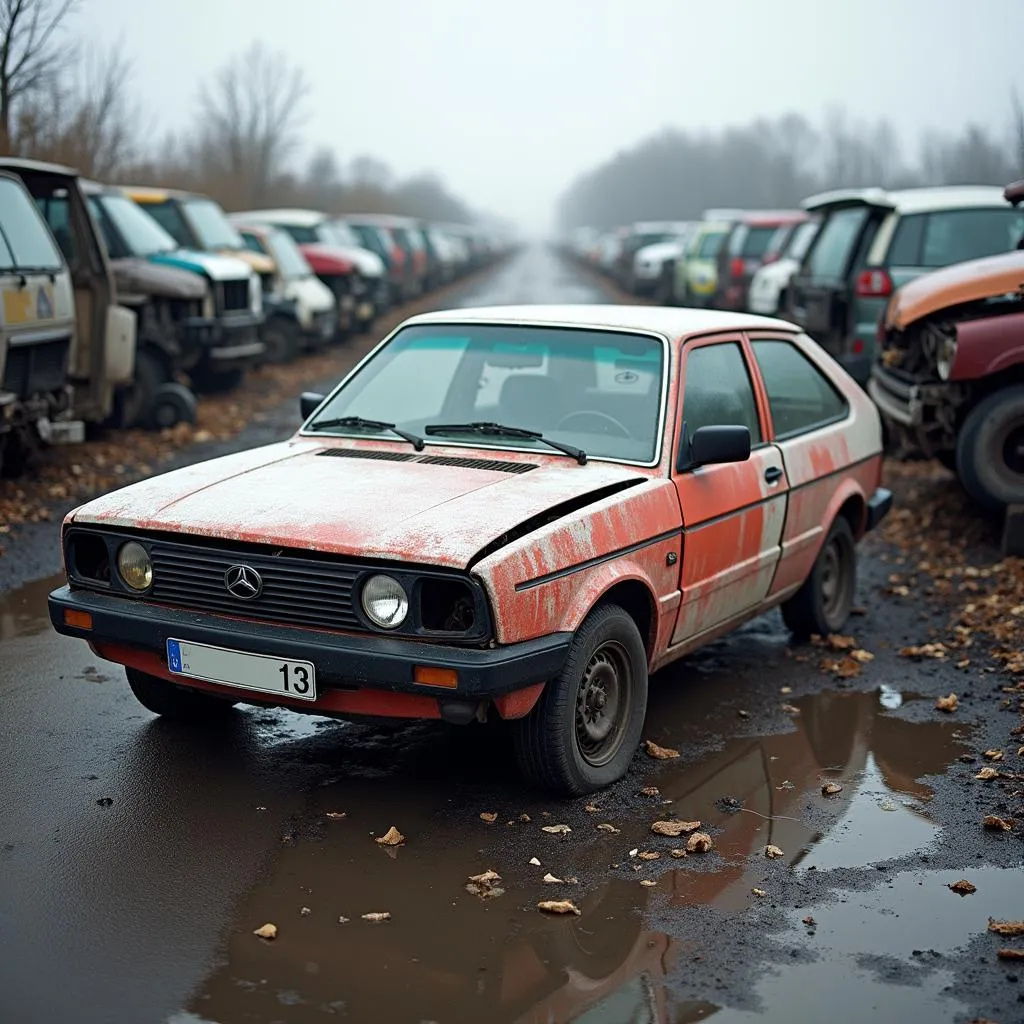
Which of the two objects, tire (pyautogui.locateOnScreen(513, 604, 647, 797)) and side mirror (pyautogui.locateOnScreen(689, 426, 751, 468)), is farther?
side mirror (pyautogui.locateOnScreen(689, 426, 751, 468))

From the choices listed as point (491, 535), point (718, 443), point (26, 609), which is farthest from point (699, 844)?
point (26, 609)

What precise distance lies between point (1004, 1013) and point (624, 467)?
2325 mm

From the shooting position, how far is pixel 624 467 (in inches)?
198

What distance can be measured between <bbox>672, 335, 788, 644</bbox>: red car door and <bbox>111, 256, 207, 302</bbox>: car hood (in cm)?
813

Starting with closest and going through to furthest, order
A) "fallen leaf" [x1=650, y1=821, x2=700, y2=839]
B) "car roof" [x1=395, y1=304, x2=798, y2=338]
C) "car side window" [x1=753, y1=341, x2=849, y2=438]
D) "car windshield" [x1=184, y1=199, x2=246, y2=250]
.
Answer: "fallen leaf" [x1=650, y1=821, x2=700, y2=839] → "car roof" [x1=395, y1=304, x2=798, y2=338] → "car side window" [x1=753, y1=341, x2=849, y2=438] → "car windshield" [x1=184, y1=199, x2=246, y2=250]

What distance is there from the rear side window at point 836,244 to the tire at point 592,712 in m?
7.66

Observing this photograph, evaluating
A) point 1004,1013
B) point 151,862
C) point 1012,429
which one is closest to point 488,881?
point 151,862

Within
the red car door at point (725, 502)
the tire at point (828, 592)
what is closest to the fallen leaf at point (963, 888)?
the red car door at point (725, 502)

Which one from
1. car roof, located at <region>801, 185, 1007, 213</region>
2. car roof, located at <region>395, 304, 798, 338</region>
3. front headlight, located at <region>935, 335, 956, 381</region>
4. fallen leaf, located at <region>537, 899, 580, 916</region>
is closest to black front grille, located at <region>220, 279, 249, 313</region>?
car roof, located at <region>801, 185, 1007, 213</region>

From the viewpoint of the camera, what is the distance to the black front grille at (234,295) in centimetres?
1426

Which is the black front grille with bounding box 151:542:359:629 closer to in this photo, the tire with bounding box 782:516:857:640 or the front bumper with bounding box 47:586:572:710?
the front bumper with bounding box 47:586:572:710

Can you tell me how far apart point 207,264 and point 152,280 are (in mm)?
1304

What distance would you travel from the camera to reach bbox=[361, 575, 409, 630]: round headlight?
4129 mm

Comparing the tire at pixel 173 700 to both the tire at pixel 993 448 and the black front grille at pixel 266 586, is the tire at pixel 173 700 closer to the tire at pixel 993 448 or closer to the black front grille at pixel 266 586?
the black front grille at pixel 266 586
